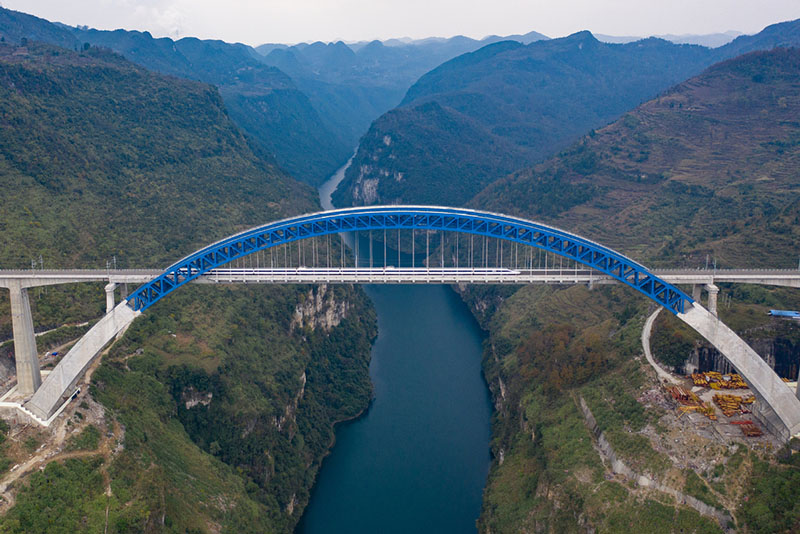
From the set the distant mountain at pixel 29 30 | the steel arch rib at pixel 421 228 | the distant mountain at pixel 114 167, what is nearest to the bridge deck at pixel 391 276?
the steel arch rib at pixel 421 228

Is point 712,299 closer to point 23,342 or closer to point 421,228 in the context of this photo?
point 421,228

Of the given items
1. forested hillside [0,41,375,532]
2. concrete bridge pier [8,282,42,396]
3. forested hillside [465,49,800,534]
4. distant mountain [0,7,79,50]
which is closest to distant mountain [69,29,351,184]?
distant mountain [0,7,79,50]

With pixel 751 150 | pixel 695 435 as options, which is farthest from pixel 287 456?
pixel 751 150

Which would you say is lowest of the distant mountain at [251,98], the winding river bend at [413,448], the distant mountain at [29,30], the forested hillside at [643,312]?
the winding river bend at [413,448]

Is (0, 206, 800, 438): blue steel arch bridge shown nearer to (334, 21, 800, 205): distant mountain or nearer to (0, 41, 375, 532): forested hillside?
(0, 41, 375, 532): forested hillside

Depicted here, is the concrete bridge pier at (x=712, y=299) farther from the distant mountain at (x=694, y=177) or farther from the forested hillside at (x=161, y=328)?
the forested hillside at (x=161, y=328)

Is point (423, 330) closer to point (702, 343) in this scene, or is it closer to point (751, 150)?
point (702, 343)

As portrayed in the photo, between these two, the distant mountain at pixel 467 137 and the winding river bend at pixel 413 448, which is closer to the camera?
the winding river bend at pixel 413 448
